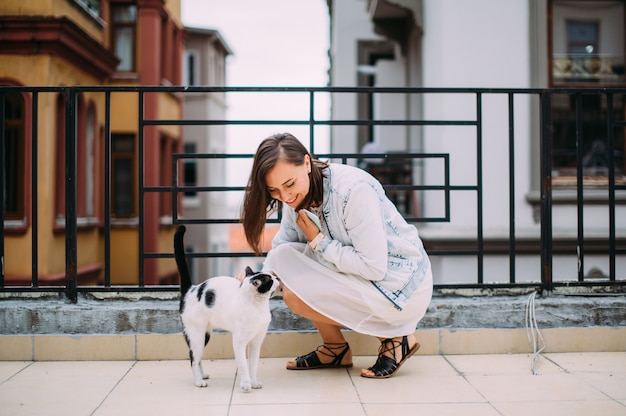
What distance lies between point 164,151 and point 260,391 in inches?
619

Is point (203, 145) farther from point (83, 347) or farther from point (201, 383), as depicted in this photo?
point (201, 383)

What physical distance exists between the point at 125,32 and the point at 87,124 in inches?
156

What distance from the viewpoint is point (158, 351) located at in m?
3.43

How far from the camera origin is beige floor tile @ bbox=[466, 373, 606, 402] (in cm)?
278

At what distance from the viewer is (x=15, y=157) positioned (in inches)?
Result: 424

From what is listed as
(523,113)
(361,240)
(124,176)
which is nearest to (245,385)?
(361,240)

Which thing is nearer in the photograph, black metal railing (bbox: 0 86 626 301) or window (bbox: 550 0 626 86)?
black metal railing (bbox: 0 86 626 301)

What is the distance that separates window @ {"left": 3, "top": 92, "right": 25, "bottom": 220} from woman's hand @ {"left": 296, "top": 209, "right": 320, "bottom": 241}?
29.1 ft

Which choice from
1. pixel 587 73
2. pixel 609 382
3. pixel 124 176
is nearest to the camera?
pixel 609 382

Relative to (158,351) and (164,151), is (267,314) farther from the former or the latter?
(164,151)

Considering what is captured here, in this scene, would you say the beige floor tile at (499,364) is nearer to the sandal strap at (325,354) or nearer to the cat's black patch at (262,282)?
the sandal strap at (325,354)

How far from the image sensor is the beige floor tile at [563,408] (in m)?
2.56

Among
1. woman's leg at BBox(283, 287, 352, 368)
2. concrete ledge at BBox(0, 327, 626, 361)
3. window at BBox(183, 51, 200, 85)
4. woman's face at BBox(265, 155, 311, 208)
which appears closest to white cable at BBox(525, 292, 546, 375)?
concrete ledge at BBox(0, 327, 626, 361)

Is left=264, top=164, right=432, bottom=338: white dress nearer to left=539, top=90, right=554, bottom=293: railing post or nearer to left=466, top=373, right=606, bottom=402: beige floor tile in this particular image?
left=466, top=373, right=606, bottom=402: beige floor tile
